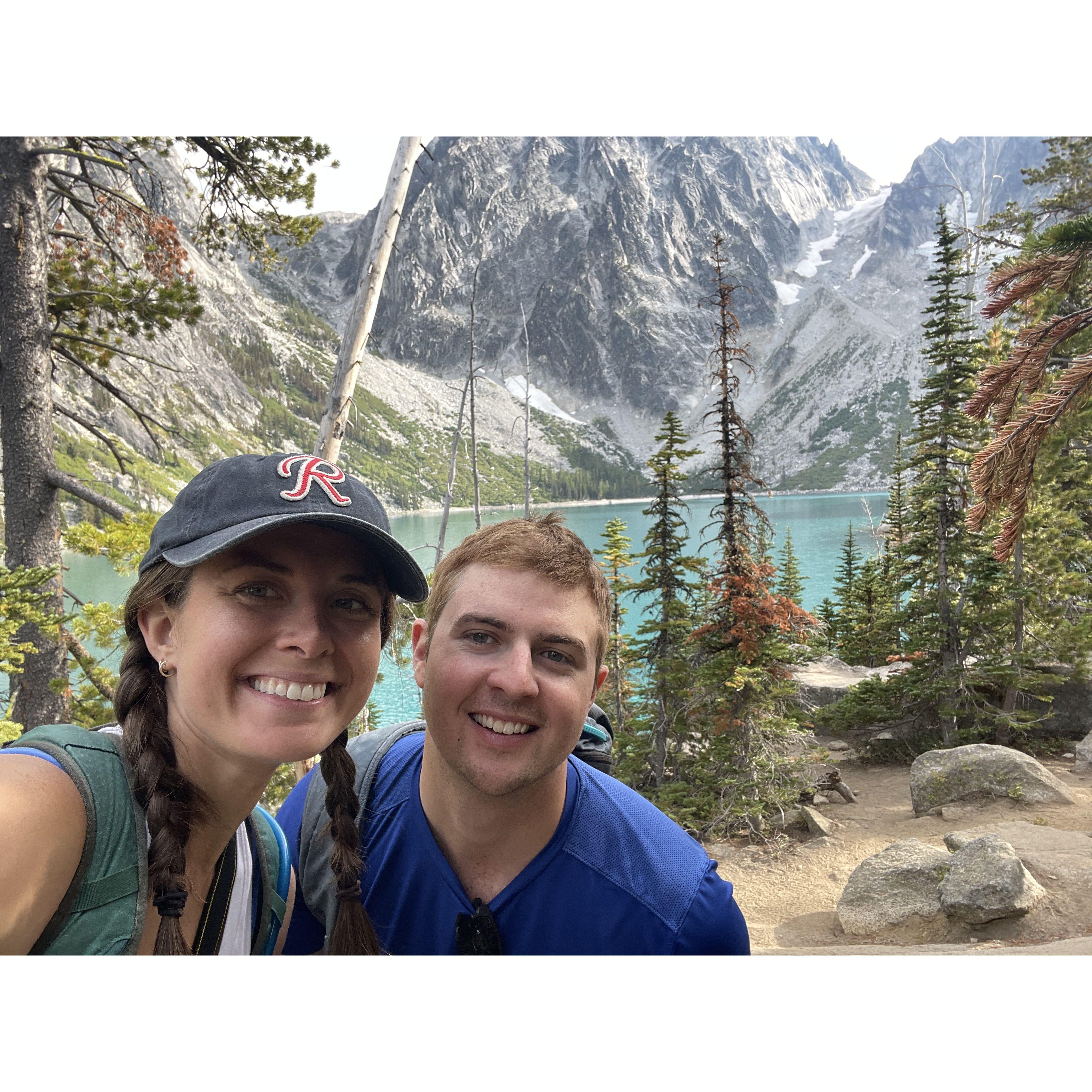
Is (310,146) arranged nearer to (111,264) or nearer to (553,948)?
(111,264)

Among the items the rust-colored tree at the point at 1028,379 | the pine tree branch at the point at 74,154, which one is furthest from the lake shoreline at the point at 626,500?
the rust-colored tree at the point at 1028,379

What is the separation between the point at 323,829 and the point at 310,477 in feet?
2.57

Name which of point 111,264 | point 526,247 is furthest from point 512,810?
point 526,247

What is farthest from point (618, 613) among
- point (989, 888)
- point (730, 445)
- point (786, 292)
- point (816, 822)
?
point (786, 292)

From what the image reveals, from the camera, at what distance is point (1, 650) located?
3264mm

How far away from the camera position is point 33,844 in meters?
0.82

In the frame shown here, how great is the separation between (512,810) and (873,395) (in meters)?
111

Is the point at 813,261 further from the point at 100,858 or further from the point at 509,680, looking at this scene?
the point at 100,858

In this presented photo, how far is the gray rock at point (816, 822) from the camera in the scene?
858 cm

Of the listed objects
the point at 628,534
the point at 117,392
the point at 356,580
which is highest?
the point at 117,392

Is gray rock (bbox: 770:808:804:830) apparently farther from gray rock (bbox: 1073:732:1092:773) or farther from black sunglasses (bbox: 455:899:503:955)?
black sunglasses (bbox: 455:899:503:955)

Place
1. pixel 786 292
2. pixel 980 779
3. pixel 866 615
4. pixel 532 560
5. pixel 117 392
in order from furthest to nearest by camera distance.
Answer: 1. pixel 786 292
2. pixel 866 615
3. pixel 980 779
4. pixel 117 392
5. pixel 532 560

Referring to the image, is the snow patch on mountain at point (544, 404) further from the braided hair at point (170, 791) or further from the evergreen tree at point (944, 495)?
the braided hair at point (170, 791)

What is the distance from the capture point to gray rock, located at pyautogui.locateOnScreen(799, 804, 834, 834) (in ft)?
28.1
